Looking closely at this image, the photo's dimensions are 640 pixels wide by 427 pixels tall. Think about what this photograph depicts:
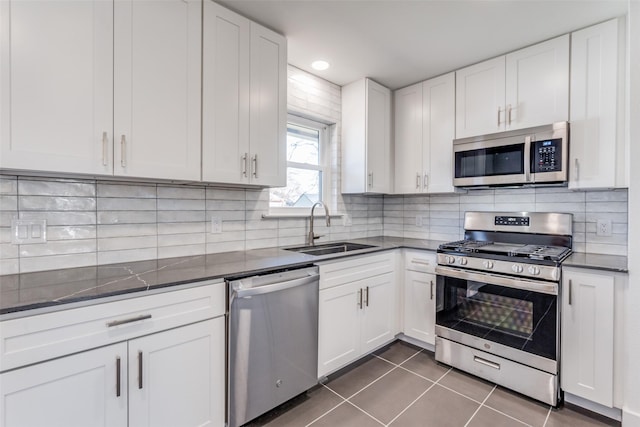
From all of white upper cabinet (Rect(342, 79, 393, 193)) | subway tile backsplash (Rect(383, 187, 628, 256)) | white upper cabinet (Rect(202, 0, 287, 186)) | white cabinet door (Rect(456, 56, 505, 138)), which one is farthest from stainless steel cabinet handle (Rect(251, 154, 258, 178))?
subway tile backsplash (Rect(383, 187, 628, 256))

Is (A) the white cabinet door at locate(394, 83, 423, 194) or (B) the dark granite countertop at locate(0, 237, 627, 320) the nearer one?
(B) the dark granite countertop at locate(0, 237, 627, 320)

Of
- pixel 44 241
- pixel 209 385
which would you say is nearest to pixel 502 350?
pixel 209 385

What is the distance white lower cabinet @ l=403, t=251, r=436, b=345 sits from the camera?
251cm

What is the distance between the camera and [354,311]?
7.46 ft

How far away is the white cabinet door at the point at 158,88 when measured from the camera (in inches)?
58.8

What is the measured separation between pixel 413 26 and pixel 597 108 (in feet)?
4.33

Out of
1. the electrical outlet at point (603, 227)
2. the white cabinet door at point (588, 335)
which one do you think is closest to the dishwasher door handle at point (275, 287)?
the white cabinet door at point (588, 335)

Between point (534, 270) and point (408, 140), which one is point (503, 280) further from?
point (408, 140)

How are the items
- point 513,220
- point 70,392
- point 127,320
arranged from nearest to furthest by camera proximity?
point 70,392 < point 127,320 < point 513,220

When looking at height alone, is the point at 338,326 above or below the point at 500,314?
below

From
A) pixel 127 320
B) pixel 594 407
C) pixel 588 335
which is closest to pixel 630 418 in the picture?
pixel 594 407

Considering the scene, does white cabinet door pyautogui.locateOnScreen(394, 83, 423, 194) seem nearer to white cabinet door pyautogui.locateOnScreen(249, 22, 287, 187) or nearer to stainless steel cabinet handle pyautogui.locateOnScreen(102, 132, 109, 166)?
white cabinet door pyautogui.locateOnScreen(249, 22, 287, 187)

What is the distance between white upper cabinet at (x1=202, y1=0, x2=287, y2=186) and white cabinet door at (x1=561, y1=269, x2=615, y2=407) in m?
1.99

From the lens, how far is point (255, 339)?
63.7 inches
